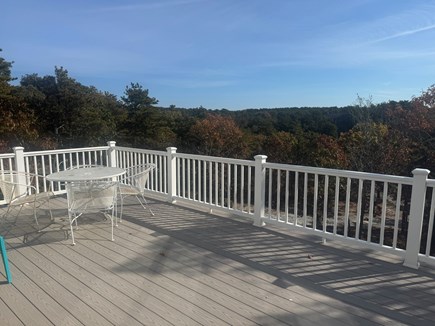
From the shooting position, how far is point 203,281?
2773 millimetres

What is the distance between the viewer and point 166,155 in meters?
5.43

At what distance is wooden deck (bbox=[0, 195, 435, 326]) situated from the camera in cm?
225

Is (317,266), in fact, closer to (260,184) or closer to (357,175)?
(357,175)

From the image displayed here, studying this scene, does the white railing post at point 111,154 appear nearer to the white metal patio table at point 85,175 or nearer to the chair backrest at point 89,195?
the white metal patio table at point 85,175

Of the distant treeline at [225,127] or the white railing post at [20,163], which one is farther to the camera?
the distant treeline at [225,127]

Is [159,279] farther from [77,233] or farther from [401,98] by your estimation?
[401,98]

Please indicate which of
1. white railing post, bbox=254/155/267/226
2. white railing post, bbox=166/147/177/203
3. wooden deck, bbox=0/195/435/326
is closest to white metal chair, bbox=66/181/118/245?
wooden deck, bbox=0/195/435/326

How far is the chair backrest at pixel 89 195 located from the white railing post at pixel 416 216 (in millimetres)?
3232

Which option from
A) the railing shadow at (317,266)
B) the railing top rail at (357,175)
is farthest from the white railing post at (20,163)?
the railing top rail at (357,175)

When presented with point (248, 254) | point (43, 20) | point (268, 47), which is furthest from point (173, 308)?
point (268, 47)

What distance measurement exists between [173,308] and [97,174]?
2.56 meters

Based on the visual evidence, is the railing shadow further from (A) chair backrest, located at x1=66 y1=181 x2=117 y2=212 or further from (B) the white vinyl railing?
(A) chair backrest, located at x1=66 y1=181 x2=117 y2=212

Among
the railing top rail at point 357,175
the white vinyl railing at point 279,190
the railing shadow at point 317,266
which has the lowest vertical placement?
the railing shadow at point 317,266

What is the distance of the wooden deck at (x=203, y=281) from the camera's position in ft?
7.39
